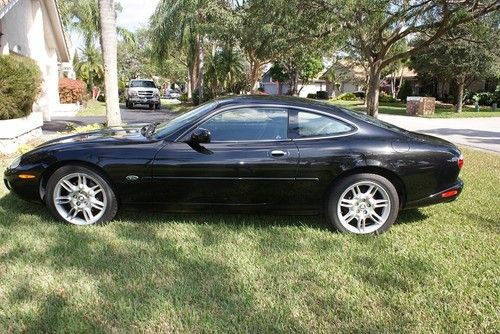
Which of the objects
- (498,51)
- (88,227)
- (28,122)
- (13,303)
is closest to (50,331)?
(13,303)

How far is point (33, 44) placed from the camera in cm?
1595

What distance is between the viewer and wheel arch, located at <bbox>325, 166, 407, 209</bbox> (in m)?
4.36

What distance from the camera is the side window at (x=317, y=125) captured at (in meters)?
4.43

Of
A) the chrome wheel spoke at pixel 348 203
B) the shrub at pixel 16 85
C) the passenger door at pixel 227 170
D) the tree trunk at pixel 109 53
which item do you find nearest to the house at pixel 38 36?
the shrub at pixel 16 85

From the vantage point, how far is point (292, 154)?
4273 mm

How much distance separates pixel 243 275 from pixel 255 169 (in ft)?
3.76

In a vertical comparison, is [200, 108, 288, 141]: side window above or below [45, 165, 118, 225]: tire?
above

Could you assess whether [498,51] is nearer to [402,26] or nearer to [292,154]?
[402,26]

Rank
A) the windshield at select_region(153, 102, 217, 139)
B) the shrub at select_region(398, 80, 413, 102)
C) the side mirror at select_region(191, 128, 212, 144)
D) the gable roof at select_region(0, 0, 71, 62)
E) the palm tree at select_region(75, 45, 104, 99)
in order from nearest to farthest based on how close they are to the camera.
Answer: the side mirror at select_region(191, 128, 212, 144)
the windshield at select_region(153, 102, 217, 139)
the gable roof at select_region(0, 0, 71, 62)
the shrub at select_region(398, 80, 413, 102)
the palm tree at select_region(75, 45, 104, 99)

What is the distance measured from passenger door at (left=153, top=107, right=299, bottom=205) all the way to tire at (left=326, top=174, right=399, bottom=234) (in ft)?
1.65

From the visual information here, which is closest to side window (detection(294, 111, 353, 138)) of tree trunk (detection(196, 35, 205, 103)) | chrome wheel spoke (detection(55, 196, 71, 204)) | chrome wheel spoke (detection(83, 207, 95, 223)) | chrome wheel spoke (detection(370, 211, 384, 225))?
chrome wheel spoke (detection(370, 211, 384, 225))

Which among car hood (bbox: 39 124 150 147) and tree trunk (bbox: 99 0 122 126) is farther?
tree trunk (bbox: 99 0 122 126)

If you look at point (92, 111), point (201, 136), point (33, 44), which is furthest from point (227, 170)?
point (92, 111)

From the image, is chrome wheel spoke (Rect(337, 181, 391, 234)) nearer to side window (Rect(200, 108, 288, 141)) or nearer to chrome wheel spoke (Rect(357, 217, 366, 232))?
chrome wheel spoke (Rect(357, 217, 366, 232))
